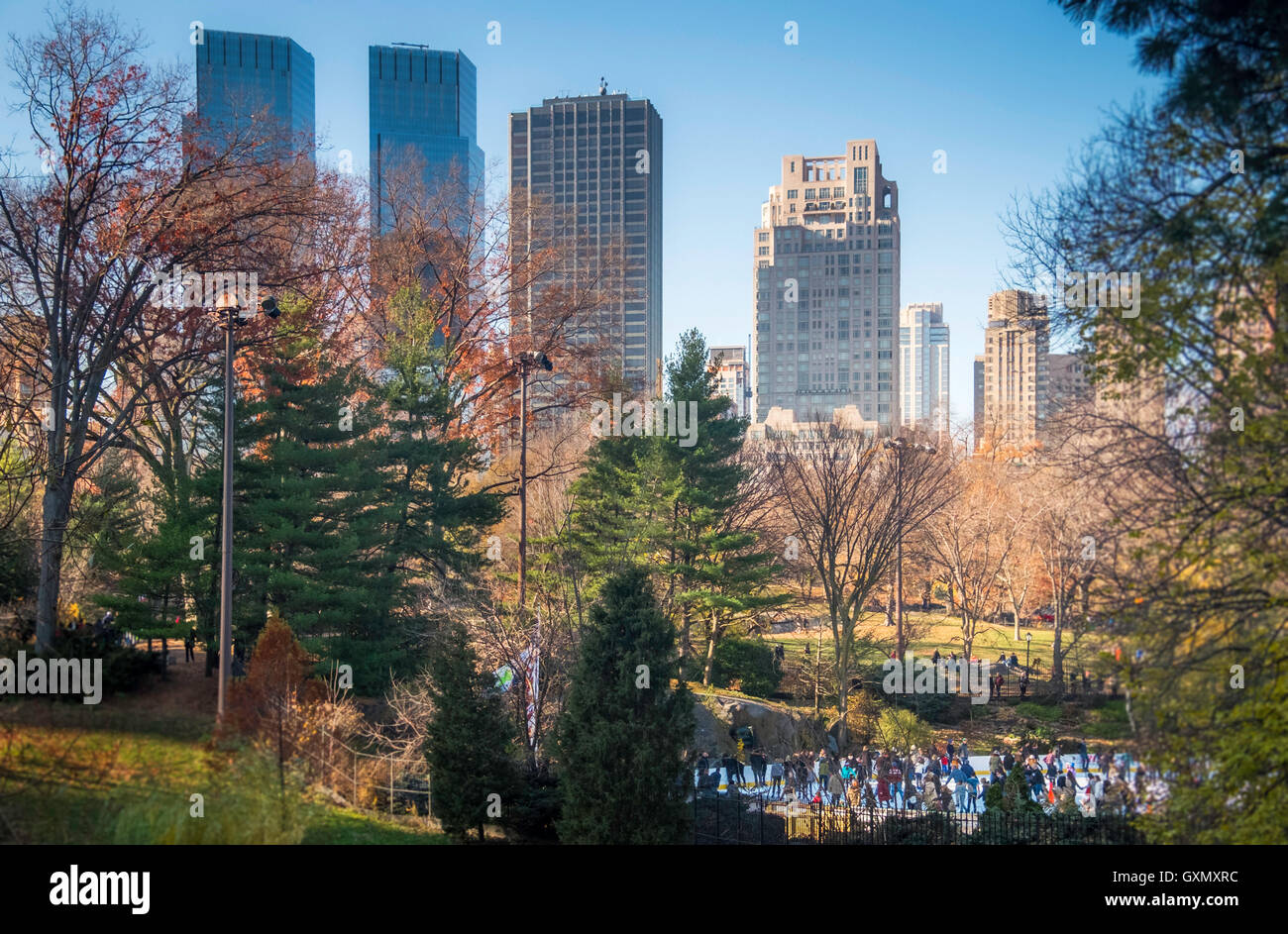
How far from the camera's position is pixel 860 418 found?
152 metres

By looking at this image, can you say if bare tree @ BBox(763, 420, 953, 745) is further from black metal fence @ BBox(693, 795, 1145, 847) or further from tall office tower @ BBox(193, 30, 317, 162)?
tall office tower @ BBox(193, 30, 317, 162)

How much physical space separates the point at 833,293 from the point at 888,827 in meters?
159

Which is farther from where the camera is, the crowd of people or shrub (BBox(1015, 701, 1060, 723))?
shrub (BBox(1015, 701, 1060, 723))

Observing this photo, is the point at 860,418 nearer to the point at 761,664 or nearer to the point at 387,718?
the point at 761,664

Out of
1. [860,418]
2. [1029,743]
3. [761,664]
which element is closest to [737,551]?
[761,664]

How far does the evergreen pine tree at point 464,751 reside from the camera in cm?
1427

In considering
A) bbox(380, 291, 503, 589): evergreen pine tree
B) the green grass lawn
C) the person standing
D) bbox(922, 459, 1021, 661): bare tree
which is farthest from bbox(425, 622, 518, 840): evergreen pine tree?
bbox(922, 459, 1021, 661): bare tree

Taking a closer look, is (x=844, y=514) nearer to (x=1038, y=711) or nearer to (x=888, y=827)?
(x=1038, y=711)

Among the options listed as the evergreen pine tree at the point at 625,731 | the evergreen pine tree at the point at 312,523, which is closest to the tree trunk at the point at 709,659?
the evergreen pine tree at the point at 312,523

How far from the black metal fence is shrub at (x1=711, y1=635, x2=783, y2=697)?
502 inches

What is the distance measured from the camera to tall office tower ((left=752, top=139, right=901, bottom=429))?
16462 centimetres

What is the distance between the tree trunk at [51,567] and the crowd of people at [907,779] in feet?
43.3

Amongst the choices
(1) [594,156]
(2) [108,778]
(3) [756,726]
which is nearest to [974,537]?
(3) [756,726]
